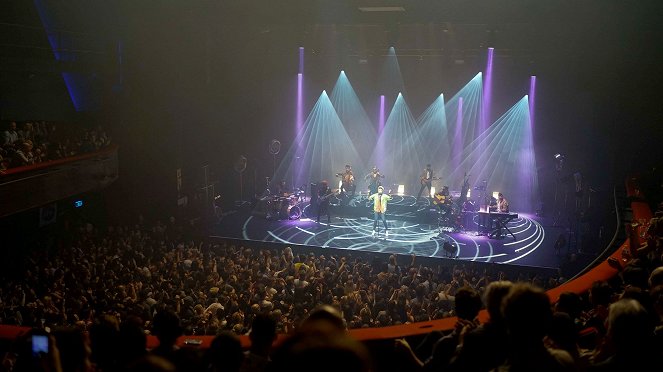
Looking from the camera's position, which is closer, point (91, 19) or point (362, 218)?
point (91, 19)

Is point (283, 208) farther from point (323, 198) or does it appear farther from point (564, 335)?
point (564, 335)

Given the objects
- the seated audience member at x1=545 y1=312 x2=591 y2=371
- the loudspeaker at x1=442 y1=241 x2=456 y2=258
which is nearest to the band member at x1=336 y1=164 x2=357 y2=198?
the loudspeaker at x1=442 y1=241 x2=456 y2=258

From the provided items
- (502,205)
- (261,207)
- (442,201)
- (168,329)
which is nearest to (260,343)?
(168,329)

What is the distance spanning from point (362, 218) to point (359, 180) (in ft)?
15.5

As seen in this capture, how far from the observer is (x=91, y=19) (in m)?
17.4

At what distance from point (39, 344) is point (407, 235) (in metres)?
13.9

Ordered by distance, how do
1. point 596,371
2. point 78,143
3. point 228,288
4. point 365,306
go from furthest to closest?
point 78,143, point 228,288, point 365,306, point 596,371

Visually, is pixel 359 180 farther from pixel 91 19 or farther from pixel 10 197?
pixel 10 197

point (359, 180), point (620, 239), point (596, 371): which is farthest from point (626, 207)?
point (359, 180)

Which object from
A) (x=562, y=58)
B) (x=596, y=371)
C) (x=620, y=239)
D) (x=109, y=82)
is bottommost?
(x=620, y=239)

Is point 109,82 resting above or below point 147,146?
above

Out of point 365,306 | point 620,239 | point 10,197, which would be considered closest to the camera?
point 365,306

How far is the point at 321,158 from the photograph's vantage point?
2336 cm

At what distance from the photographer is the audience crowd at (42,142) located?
40.7 feet
